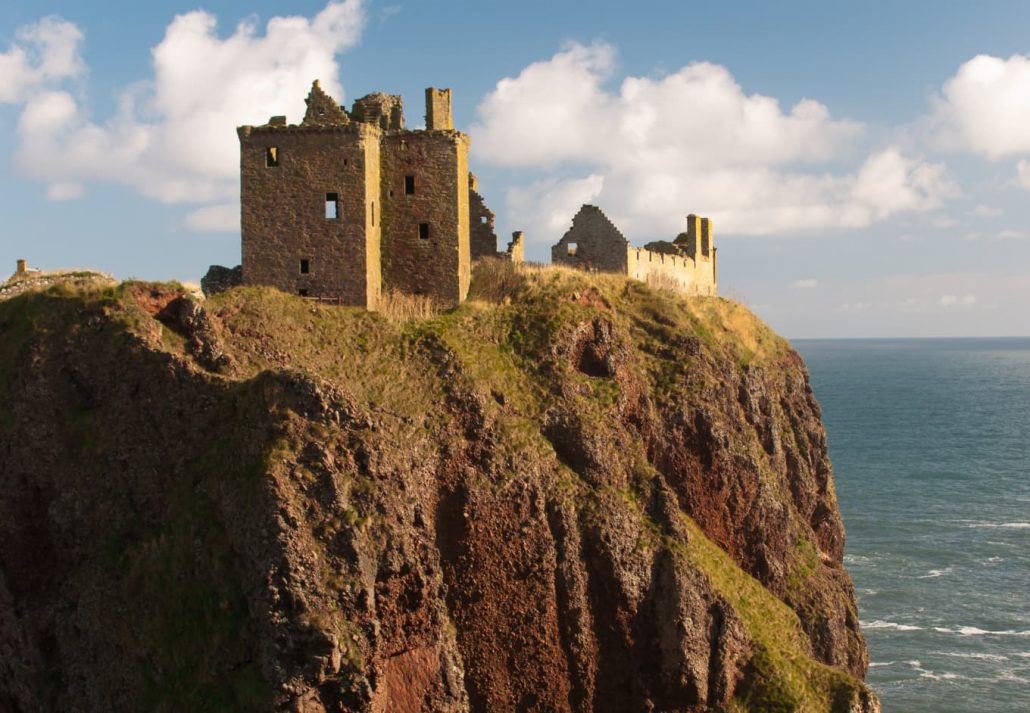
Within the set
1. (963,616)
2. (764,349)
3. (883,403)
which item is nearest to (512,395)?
(764,349)

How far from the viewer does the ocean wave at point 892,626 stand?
202ft

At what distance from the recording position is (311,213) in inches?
1634

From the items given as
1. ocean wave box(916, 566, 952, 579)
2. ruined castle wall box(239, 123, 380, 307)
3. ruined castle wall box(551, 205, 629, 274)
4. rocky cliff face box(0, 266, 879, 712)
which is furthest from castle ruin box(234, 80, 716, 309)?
ocean wave box(916, 566, 952, 579)

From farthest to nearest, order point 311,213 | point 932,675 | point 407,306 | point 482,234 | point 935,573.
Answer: point 935,573
point 932,675
point 482,234
point 407,306
point 311,213

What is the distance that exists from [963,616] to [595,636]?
3453 cm

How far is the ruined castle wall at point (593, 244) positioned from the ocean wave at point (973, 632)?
26783 millimetres

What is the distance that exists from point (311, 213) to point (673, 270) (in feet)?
76.8

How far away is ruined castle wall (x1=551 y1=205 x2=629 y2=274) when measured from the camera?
53000 millimetres

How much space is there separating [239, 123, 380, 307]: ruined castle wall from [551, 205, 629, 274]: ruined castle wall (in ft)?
47.7

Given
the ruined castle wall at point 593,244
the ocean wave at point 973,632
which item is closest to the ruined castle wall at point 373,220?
the ruined castle wall at point 593,244

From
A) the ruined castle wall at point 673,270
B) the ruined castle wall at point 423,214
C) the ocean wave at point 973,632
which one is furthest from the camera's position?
the ocean wave at point 973,632

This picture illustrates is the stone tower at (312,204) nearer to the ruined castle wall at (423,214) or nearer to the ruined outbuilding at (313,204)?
the ruined outbuilding at (313,204)

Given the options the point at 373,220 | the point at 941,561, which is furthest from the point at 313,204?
the point at 941,561

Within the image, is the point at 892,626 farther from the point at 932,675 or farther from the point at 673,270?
the point at 673,270
